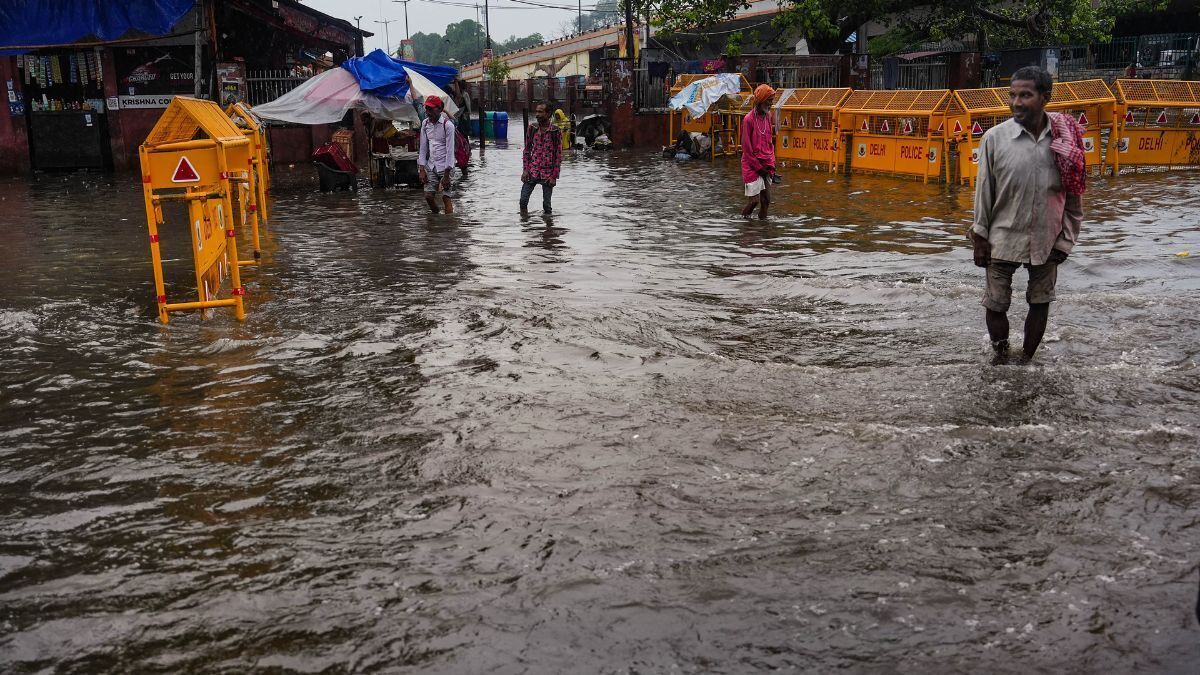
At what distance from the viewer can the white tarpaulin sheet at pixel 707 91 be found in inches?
873

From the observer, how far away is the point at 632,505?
430 cm

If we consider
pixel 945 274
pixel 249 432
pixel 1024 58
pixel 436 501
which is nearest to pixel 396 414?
pixel 249 432

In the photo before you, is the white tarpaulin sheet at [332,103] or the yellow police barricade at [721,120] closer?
the white tarpaulin sheet at [332,103]

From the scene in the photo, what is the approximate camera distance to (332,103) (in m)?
18.5

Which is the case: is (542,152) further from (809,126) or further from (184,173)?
(809,126)

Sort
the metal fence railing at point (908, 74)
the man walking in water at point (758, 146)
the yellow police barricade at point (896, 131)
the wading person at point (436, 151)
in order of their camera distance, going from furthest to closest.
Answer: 1. the metal fence railing at point (908, 74)
2. the yellow police barricade at point (896, 131)
3. the wading person at point (436, 151)
4. the man walking in water at point (758, 146)

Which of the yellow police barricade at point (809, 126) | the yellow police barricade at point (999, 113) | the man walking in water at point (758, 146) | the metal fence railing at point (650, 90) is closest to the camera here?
the man walking in water at point (758, 146)

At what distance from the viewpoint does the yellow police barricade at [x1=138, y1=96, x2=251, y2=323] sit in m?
7.14

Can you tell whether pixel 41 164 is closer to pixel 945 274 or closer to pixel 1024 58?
pixel 945 274

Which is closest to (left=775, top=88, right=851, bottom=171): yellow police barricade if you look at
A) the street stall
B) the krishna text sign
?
the street stall

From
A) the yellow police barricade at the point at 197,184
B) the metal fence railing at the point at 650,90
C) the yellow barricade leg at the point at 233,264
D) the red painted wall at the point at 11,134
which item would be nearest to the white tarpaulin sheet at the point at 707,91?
the metal fence railing at the point at 650,90

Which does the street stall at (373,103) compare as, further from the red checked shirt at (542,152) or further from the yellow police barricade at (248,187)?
the red checked shirt at (542,152)

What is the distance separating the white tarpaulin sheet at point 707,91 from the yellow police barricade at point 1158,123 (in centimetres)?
777

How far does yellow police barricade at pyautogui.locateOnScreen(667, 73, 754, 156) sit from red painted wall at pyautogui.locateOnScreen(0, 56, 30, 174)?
14.3 m
